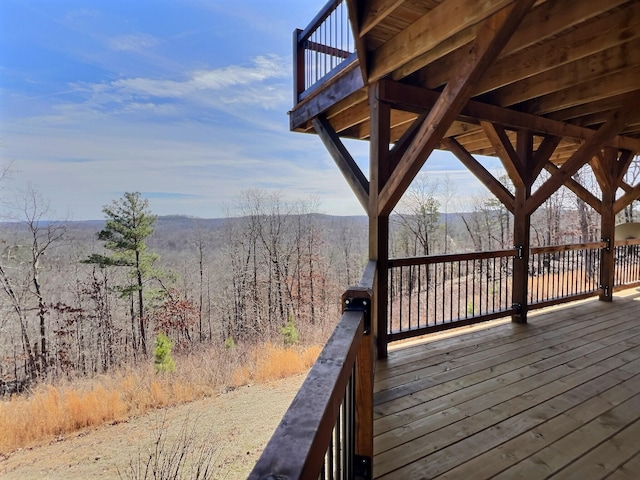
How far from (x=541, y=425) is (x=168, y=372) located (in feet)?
36.7

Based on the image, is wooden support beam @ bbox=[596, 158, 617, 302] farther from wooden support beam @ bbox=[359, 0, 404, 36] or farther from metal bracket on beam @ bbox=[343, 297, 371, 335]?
metal bracket on beam @ bbox=[343, 297, 371, 335]

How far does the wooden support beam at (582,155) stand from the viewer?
3178mm

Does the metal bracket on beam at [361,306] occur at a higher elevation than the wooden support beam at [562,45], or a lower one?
lower

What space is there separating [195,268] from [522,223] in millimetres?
16031

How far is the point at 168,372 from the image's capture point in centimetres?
1070

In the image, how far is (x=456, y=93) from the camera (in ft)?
7.02

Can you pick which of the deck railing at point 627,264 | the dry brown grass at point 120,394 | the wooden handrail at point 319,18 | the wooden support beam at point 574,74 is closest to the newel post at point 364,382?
the wooden support beam at point 574,74

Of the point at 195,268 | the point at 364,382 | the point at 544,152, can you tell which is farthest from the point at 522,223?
the point at 195,268

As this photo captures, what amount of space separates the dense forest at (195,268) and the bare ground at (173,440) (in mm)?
5159

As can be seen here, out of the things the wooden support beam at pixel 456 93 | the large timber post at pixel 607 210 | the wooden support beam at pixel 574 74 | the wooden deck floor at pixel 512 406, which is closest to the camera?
the wooden deck floor at pixel 512 406

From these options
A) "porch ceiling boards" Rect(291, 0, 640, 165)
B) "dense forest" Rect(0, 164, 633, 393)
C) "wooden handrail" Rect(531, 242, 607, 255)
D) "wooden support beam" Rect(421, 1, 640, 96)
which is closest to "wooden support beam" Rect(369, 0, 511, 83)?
"porch ceiling boards" Rect(291, 0, 640, 165)

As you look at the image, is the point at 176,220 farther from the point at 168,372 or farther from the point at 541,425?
the point at 541,425

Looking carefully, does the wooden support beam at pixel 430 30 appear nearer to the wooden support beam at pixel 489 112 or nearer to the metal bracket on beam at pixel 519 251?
the wooden support beam at pixel 489 112

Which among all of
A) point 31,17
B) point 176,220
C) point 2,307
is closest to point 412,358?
point 2,307
